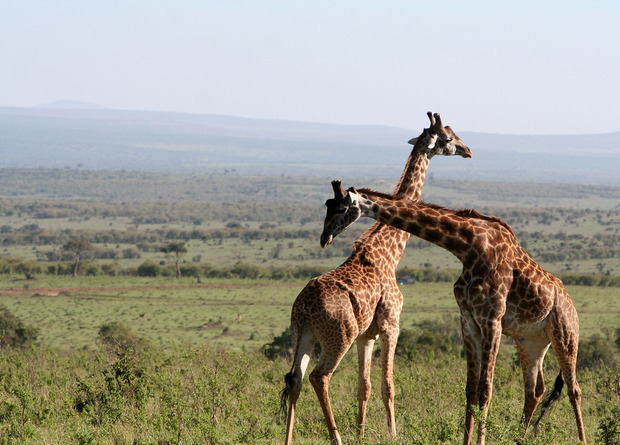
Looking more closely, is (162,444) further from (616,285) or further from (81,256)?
(81,256)

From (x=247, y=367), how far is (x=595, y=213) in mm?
130237

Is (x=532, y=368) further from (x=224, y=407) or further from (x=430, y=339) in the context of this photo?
(x=430, y=339)

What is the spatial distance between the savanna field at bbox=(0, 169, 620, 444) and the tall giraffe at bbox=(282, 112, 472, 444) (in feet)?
2.26

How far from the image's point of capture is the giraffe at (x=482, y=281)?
8312 millimetres

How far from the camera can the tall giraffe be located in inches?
359

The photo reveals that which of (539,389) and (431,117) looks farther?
(431,117)

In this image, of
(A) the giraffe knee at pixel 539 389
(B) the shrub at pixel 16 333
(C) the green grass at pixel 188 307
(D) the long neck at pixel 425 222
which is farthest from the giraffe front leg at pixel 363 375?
(C) the green grass at pixel 188 307

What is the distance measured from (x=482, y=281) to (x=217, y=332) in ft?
107

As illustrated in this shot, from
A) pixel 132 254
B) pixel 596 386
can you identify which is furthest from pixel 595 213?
pixel 596 386

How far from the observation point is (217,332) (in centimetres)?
4034

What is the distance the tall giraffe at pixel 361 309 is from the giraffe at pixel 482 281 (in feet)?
3.94

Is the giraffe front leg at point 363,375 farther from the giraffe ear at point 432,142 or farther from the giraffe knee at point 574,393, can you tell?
the giraffe ear at point 432,142

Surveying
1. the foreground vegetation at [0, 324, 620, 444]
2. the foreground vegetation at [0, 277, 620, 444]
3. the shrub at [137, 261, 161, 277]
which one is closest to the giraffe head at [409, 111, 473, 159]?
the foreground vegetation at [0, 324, 620, 444]

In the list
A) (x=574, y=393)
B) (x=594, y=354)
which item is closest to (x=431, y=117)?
(x=574, y=393)
